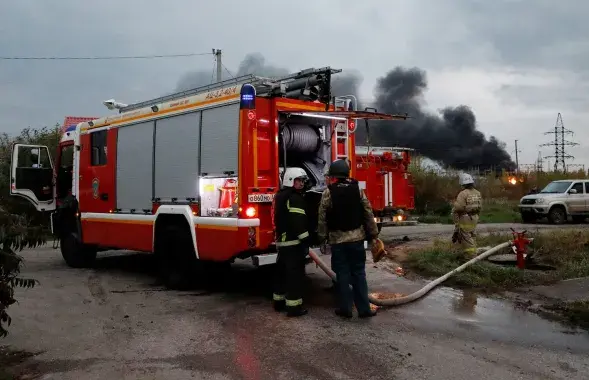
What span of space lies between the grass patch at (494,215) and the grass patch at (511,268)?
37.4ft

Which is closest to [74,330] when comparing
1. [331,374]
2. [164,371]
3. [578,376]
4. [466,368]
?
[164,371]

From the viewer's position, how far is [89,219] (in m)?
9.53

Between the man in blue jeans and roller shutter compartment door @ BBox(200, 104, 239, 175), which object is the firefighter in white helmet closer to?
the man in blue jeans

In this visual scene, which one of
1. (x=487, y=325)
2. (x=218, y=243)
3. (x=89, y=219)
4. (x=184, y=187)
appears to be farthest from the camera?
(x=89, y=219)

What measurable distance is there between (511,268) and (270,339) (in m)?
4.44

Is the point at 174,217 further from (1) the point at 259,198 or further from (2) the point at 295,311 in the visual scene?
(2) the point at 295,311

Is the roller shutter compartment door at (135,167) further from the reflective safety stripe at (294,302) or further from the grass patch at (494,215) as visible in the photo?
the grass patch at (494,215)

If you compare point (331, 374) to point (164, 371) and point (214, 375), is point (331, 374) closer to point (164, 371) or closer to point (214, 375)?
point (214, 375)

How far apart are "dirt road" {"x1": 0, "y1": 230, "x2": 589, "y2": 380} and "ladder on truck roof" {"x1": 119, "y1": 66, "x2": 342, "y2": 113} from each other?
2827 mm

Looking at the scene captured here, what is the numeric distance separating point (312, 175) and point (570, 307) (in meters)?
3.76

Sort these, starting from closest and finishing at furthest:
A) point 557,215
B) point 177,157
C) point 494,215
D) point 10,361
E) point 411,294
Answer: point 10,361 < point 411,294 < point 177,157 < point 557,215 < point 494,215

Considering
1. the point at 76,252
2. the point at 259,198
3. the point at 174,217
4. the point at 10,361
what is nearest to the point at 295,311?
the point at 259,198

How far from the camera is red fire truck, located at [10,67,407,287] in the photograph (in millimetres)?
6688

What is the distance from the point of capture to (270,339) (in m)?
5.36
